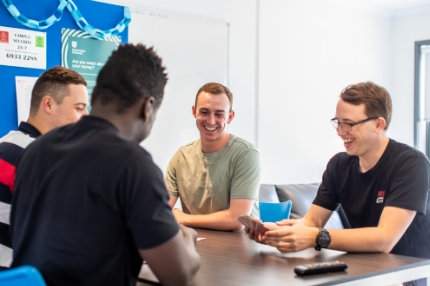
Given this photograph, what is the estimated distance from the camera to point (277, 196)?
5.22m

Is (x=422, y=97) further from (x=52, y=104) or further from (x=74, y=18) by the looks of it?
(x=52, y=104)

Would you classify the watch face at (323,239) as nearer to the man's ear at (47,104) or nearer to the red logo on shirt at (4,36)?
the man's ear at (47,104)

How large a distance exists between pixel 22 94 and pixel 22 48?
30 cm

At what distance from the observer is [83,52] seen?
4.09 meters

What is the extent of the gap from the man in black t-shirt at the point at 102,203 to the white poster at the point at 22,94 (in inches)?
88.9

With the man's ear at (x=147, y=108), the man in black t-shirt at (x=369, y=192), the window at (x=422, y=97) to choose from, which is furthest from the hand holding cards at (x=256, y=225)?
the window at (x=422, y=97)

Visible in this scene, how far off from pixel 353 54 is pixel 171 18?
2497 millimetres

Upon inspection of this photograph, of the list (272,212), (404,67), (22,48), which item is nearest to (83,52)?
(22,48)

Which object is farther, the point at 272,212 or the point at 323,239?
the point at 272,212

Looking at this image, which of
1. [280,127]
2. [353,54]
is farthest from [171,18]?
[353,54]

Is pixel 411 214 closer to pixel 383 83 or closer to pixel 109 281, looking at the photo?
pixel 109 281

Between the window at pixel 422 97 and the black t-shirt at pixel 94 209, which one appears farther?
the window at pixel 422 97

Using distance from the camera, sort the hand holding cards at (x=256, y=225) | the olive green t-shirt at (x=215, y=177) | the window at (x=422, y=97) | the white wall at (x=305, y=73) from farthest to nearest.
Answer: the window at (x=422, y=97) → the white wall at (x=305, y=73) → the olive green t-shirt at (x=215, y=177) → the hand holding cards at (x=256, y=225)

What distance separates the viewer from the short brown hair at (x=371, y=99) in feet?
8.77
